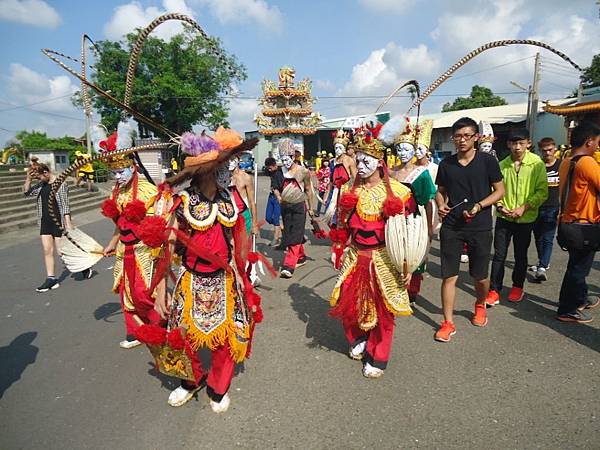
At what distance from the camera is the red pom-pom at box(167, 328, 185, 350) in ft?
8.34

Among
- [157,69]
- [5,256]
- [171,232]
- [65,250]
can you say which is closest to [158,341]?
[171,232]

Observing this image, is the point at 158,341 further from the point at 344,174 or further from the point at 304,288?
the point at 344,174

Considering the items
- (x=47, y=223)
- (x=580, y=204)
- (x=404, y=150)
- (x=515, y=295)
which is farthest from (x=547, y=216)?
(x=47, y=223)

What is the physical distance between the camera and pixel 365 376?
3.13m

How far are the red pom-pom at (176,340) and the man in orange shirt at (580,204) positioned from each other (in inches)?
148

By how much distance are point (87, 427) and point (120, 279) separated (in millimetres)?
1209

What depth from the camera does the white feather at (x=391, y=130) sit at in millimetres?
3177

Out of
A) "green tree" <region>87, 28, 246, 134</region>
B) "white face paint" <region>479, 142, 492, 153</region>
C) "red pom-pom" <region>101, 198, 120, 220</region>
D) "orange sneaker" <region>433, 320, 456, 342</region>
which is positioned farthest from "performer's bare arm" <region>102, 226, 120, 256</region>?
"green tree" <region>87, 28, 246, 134</region>

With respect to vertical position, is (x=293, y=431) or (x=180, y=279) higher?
(x=180, y=279)

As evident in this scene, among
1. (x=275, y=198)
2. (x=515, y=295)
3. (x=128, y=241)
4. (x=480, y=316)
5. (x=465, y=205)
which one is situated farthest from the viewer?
(x=275, y=198)

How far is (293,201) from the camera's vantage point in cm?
636

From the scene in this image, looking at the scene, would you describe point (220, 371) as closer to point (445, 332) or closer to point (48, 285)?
point (445, 332)

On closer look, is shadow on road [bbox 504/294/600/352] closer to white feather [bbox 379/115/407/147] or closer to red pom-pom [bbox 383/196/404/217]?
red pom-pom [bbox 383/196/404/217]

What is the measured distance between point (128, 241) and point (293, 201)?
335 cm
